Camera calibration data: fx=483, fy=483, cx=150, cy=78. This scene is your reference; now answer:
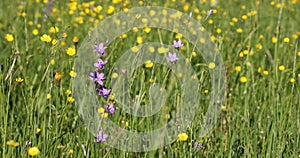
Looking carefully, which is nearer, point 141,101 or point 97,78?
point 97,78

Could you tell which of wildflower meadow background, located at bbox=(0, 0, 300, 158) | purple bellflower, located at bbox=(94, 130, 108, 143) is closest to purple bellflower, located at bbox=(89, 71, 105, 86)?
wildflower meadow background, located at bbox=(0, 0, 300, 158)

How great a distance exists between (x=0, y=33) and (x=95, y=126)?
201 centimetres

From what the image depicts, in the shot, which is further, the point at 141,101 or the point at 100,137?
the point at 141,101

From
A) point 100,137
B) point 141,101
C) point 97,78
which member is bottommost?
point 100,137

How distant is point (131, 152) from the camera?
1.87 meters

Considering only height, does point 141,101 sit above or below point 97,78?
below

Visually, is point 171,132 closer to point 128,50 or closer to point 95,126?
point 95,126

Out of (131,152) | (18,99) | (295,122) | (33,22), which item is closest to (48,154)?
(131,152)

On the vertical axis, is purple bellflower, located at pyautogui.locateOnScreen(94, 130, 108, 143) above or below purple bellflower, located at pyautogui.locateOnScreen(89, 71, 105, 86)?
below

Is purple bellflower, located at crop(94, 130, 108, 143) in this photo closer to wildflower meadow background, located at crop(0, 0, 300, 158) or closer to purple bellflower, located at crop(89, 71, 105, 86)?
wildflower meadow background, located at crop(0, 0, 300, 158)

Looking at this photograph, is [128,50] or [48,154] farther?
[128,50]

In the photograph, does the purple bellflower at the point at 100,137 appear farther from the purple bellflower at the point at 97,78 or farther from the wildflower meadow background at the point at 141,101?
the purple bellflower at the point at 97,78

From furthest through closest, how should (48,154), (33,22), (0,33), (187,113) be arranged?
(33,22)
(0,33)
(187,113)
(48,154)

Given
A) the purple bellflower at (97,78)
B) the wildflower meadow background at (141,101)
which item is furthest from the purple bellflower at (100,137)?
the purple bellflower at (97,78)
